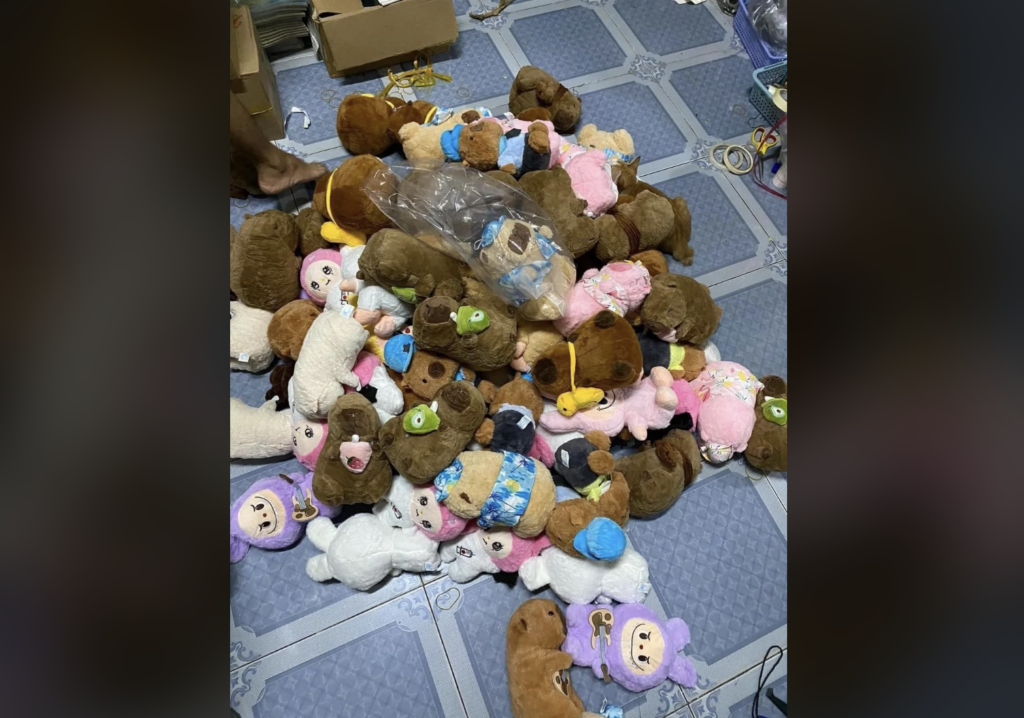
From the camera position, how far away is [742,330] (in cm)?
140

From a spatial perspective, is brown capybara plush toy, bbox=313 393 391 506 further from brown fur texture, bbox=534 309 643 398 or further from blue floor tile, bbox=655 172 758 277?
blue floor tile, bbox=655 172 758 277

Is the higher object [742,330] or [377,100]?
[377,100]

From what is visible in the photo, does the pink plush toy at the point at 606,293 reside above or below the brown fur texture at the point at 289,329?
above

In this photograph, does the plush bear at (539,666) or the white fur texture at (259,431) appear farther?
the white fur texture at (259,431)

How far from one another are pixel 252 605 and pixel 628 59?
1636 mm

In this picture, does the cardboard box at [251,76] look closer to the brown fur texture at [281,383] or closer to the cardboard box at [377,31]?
the cardboard box at [377,31]

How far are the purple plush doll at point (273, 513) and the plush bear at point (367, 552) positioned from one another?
0.04 metres

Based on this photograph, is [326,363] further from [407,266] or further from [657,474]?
[657,474]

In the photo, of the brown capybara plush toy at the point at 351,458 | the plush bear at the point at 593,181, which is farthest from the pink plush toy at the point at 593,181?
the brown capybara plush toy at the point at 351,458

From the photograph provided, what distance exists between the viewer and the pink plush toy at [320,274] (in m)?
1.22

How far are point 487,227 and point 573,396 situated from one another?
0.34 meters

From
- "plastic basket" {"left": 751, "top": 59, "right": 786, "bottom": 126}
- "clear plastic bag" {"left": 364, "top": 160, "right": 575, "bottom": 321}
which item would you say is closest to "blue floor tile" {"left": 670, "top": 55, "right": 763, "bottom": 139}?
"plastic basket" {"left": 751, "top": 59, "right": 786, "bottom": 126}
